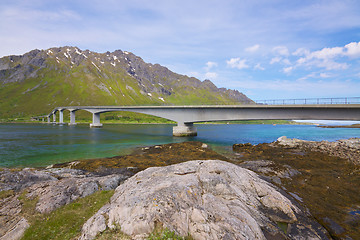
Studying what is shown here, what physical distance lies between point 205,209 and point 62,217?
6696 millimetres

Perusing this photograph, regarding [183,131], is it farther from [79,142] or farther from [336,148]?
[336,148]

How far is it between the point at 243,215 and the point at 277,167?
1443 cm

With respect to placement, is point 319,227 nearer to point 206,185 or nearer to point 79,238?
point 206,185

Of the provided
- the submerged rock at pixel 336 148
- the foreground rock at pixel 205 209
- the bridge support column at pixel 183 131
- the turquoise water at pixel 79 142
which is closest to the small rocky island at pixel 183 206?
the foreground rock at pixel 205 209

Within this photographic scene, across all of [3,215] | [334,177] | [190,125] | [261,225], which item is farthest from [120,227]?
[190,125]

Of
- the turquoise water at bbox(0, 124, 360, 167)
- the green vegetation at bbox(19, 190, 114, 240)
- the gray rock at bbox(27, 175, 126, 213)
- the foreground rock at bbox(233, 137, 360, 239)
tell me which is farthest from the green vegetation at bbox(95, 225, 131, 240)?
the turquoise water at bbox(0, 124, 360, 167)

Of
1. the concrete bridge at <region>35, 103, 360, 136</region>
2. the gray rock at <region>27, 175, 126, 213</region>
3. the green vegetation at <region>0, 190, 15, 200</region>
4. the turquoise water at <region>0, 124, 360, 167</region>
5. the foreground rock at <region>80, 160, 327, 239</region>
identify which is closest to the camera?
the foreground rock at <region>80, 160, 327, 239</region>

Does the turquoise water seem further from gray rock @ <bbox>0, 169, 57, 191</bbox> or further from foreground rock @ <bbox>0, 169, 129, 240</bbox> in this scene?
foreground rock @ <bbox>0, 169, 129, 240</bbox>

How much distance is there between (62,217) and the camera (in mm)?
8602

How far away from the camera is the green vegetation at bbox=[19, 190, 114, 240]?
302 inches

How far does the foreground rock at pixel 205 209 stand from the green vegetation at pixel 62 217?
3.99 ft

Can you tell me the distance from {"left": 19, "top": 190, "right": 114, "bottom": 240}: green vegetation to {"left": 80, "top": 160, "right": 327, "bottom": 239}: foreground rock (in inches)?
47.9

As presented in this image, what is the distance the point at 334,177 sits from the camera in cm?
1756

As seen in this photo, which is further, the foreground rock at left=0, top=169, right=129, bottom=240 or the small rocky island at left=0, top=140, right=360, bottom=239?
the foreground rock at left=0, top=169, right=129, bottom=240
